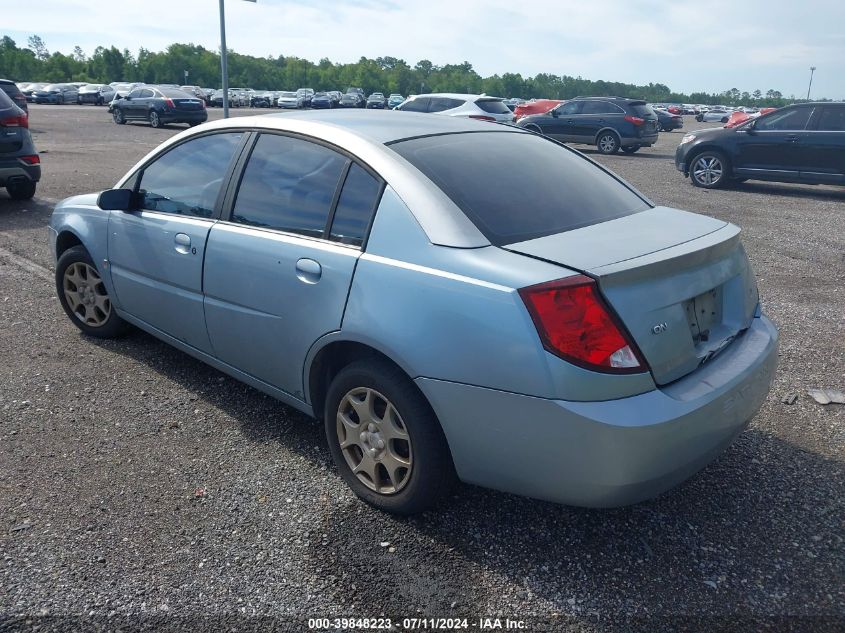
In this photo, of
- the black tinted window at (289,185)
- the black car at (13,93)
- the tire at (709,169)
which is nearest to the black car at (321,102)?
the black car at (13,93)

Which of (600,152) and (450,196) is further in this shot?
(600,152)

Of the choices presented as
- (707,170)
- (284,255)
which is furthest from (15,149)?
(707,170)

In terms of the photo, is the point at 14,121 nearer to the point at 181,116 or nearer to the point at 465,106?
the point at 465,106

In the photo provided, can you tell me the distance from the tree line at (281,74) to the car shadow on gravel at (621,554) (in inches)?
3961

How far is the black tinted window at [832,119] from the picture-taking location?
12.3 meters

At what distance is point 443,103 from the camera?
766 inches

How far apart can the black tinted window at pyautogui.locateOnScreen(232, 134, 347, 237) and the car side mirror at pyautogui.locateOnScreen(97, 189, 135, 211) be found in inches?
40.7

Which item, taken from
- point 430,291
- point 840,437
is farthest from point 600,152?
point 430,291

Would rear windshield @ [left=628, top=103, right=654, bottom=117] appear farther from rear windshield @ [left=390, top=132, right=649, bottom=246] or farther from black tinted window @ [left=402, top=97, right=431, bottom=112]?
rear windshield @ [left=390, top=132, right=649, bottom=246]

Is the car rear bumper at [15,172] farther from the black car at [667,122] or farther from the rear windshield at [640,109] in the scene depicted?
the black car at [667,122]

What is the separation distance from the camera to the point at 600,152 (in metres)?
20.8

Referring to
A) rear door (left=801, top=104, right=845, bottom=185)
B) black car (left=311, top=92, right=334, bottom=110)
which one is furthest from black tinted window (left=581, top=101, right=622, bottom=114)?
black car (left=311, top=92, right=334, bottom=110)

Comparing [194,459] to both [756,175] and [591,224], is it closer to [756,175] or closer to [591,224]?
[591,224]

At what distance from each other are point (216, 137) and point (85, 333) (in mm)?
2042
